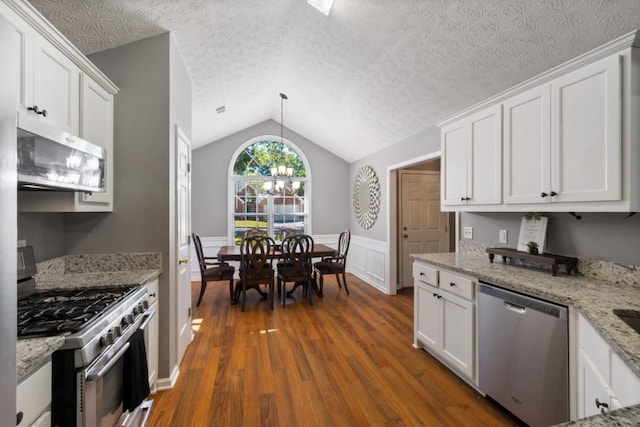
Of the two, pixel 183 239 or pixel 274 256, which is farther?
pixel 274 256

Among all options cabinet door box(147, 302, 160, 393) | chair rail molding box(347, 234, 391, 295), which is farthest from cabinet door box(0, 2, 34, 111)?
chair rail molding box(347, 234, 391, 295)

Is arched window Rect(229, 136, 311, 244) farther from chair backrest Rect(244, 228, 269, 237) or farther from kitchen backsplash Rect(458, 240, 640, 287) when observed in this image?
kitchen backsplash Rect(458, 240, 640, 287)

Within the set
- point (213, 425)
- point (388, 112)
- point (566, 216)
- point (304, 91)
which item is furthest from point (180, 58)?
point (566, 216)

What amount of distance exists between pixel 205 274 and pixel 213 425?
2.51 metres

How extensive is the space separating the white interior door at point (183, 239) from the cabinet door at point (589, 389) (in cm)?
262

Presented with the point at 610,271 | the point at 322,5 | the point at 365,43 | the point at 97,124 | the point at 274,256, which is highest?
the point at 322,5

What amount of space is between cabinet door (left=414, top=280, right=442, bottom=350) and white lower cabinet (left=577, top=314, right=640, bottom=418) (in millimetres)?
1072

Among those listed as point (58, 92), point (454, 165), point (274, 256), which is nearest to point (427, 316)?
point (454, 165)

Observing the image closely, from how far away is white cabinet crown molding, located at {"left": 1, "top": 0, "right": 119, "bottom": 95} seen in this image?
127 cm

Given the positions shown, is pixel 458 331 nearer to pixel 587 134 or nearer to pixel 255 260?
pixel 587 134

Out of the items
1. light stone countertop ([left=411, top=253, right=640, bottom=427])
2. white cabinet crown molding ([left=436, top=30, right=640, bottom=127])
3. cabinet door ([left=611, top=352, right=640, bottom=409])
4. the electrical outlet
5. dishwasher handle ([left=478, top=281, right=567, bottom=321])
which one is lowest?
cabinet door ([left=611, top=352, right=640, bottom=409])

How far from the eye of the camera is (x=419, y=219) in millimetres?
4848

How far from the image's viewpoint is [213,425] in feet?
5.91

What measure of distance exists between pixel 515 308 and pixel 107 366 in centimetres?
216
